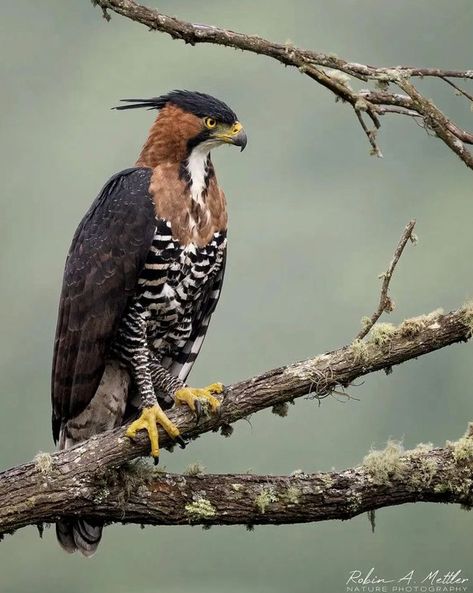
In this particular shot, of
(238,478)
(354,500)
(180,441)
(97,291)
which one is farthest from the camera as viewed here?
(97,291)

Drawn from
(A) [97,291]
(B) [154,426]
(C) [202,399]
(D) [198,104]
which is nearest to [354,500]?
(C) [202,399]

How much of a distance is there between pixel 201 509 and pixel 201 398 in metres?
0.52

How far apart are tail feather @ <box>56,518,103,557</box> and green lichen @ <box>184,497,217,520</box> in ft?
2.43

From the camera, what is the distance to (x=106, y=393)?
212 inches

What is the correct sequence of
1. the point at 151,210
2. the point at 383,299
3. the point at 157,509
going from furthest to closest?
1. the point at 151,210
2. the point at 157,509
3. the point at 383,299

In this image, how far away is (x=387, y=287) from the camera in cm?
441

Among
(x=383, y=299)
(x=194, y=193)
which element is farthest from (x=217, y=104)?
(x=383, y=299)

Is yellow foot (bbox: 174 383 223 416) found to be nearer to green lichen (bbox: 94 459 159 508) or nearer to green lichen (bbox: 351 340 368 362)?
green lichen (bbox: 94 459 159 508)

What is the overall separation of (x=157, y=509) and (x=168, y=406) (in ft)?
2.52

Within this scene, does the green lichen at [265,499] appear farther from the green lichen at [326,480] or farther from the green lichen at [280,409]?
the green lichen at [280,409]

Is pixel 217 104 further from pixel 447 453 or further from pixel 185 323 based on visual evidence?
pixel 447 453

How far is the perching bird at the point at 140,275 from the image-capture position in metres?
5.11

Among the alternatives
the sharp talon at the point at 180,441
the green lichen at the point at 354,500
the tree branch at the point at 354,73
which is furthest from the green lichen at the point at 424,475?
the tree branch at the point at 354,73

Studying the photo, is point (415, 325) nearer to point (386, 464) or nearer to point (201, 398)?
point (386, 464)
